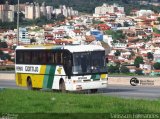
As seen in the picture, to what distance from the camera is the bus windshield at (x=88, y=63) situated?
29719mm

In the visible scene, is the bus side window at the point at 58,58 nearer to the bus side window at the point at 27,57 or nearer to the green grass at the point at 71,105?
the bus side window at the point at 27,57

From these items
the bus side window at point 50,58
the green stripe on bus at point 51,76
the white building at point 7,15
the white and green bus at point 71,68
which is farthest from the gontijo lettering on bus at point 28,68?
the white building at point 7,15

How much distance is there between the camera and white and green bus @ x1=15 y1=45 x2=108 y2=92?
97.5 ft

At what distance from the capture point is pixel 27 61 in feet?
111

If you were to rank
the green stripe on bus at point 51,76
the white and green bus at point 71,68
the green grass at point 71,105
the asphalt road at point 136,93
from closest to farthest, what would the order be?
the green grass at point 71,105, the asphalt road at point 136,93, the white and green bus at point 71,68, the green stripe on bus at point 51,76

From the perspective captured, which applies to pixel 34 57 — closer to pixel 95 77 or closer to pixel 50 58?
pixel 50 58

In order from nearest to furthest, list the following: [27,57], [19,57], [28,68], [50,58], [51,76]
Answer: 1. [51,76]
2. [50,58]
3. [28,68]
4. [27,57]
5. [19,57]

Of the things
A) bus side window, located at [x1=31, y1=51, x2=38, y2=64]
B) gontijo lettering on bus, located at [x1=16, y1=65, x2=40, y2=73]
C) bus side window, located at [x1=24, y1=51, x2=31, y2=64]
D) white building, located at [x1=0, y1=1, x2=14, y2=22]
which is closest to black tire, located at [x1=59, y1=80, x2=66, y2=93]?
gontijo lettering on bus, located at [x1=16, y1=65, x2=40, y2=73]

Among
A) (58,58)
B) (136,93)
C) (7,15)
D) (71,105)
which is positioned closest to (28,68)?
(58,58)

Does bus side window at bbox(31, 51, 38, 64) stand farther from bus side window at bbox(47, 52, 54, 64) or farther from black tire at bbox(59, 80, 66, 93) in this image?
black tire at bbox(59, 80, 66, 93)

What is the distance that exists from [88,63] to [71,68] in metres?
0.78

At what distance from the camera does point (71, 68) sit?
29.7m

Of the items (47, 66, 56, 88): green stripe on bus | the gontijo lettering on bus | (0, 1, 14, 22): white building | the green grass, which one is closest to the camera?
the green grass

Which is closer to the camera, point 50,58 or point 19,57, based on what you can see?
point 50,58
